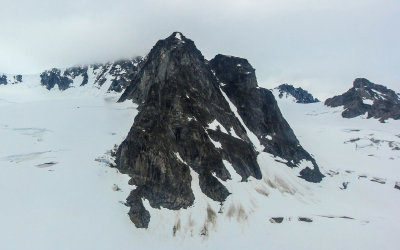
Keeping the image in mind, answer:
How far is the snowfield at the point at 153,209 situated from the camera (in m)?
78.9

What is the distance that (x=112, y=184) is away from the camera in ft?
306

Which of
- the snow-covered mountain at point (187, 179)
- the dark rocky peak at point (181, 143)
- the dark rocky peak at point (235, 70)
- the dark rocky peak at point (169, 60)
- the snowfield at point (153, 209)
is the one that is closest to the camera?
the snowfield at point (153, 209)

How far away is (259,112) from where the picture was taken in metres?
137

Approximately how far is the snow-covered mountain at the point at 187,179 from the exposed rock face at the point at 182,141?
1.09 ft

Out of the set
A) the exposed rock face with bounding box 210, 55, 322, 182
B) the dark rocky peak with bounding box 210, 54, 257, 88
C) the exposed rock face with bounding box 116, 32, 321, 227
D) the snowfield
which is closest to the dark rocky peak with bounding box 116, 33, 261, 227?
the exposed rock face with bounding box 116, 32, 321, 227

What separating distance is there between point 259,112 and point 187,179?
49.5 metres

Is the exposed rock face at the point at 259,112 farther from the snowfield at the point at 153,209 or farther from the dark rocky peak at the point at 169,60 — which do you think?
the dark rocky peak at the point at 169,60

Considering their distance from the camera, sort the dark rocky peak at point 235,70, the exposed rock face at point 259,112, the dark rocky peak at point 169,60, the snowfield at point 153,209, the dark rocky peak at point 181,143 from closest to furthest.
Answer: the snowfield at point 153,209, the dark rocky peak at point 181,143, the exposed rock face at point 259,112, the dark rocky peak at point 169,60, the dark rocky peak at point 235,70

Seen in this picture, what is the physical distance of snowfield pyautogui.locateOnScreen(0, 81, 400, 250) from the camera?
7888cm

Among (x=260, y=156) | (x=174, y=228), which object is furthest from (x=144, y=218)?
(x=260, y=156)

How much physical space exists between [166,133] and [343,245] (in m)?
48.8

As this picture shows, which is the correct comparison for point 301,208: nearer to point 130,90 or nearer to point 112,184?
point 112,184

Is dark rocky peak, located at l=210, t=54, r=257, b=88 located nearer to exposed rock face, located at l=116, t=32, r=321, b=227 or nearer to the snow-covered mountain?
the snow-covered mountain

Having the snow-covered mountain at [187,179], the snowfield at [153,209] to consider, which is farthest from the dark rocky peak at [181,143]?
the snowfield at [153,209]
